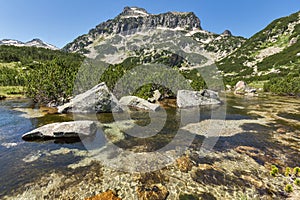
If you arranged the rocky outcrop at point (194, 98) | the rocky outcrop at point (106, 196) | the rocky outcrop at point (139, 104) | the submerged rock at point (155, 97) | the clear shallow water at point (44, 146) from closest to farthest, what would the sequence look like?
the rocky outcrop at point (106, 196)
the clear shallow water at point (44, 146)
the rocky outcrop at point (139, 104)
the rocky outcrop at point (194, 98)
the submerged rock at point (155, 97)

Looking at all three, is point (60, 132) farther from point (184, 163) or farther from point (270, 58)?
point (270, 58)

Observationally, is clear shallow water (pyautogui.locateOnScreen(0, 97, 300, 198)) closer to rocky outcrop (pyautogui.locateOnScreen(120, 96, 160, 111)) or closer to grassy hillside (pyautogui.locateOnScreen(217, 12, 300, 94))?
rocky outcrop (pyautogui.locateOnScreen(120, 96, 160, 111))

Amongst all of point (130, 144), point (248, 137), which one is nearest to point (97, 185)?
point (130, 144)

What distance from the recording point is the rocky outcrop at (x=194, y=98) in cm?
3578

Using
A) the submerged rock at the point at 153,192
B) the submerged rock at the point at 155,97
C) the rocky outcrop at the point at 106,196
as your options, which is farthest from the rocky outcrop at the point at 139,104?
the rocky outcrop at the point at 106,196

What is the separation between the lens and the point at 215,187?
9.38m

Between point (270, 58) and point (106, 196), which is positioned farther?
point (270, 58)

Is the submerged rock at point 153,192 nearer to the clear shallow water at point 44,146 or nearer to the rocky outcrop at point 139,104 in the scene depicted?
the clear shallow water at point 44,146

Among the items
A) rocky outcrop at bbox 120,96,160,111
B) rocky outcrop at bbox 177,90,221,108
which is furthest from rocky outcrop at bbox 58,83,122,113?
rocky outcrop at bbox 177,90,221,108

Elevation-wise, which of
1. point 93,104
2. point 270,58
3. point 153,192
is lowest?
point 153,192

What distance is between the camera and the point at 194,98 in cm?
3756

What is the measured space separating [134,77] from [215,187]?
39.1 m

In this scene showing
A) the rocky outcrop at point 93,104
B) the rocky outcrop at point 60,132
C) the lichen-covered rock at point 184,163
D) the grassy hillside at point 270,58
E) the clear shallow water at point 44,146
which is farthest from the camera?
the grassy hillside at point 270,58

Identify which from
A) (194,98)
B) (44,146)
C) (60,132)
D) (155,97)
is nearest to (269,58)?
(194,98)
